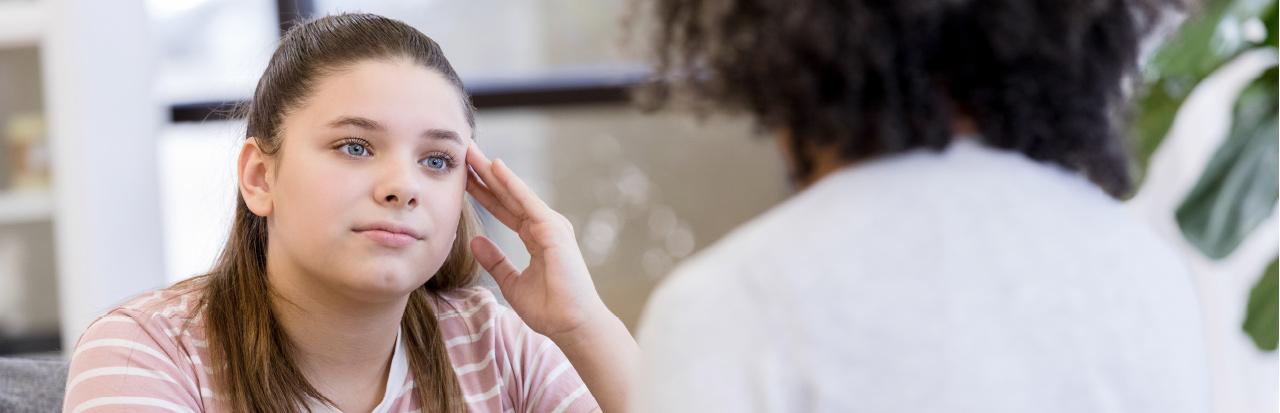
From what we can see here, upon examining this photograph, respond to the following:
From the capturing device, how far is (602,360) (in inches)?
40.3

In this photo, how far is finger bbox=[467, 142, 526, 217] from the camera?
1.05m

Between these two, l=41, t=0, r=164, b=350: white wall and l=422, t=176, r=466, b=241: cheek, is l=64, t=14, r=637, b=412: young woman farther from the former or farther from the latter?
l=41, t=0, r=164, b=350: white wall

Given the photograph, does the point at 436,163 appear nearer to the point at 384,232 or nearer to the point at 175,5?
the point at 384,232

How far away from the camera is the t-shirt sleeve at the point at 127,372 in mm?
844

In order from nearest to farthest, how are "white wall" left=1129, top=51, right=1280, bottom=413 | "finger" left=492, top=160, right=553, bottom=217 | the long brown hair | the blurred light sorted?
the long brown hair, "finger" left=492, top=160, right=553, bottom=217, "white wall" left=1129, top=51, right=1280, bottom=413, the blurred light

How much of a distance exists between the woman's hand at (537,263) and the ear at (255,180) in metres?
0.22

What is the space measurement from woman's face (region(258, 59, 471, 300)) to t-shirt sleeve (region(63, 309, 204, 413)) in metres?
0.15

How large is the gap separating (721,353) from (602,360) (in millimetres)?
549

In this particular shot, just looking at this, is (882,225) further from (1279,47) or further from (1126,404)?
(1279,47)

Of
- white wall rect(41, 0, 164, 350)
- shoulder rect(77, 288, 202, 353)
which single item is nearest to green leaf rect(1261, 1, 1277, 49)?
shoulder rect(77, 288, 202, 353)

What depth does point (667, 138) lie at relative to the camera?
101 inches

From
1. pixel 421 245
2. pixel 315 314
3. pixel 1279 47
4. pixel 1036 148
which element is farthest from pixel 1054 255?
pixel 1279 47

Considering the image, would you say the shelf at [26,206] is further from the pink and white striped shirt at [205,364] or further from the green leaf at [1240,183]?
the green leaf at [1240,183]

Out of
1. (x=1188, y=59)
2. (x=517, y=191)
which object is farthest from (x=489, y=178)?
(x=1188, y=59)
